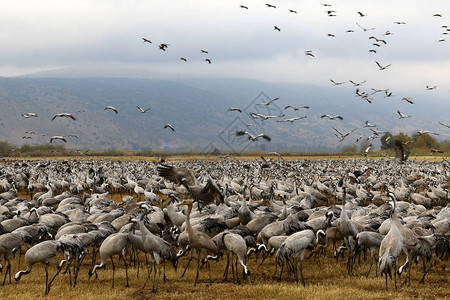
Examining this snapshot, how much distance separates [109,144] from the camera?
588 feet

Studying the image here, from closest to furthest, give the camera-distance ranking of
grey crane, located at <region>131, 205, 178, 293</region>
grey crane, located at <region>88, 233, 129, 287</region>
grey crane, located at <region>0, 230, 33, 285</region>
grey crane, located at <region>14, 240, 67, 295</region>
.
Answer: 1. grey crane, located at <region>14, 240, 67, 295</region>
2. grey crane, located at <region>131, 205, 178, 293</region>
3. grey crane, located at <region>88, 233, 129, 287</region>
4. grey crane, located at <region>0, 230, 33, 285</region>

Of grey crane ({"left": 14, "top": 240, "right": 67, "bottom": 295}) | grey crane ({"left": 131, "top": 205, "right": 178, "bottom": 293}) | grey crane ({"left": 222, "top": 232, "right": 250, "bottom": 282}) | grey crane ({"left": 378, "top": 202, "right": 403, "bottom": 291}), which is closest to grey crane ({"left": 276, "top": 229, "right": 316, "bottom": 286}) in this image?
grey crane ({"left": 222, "top": 232, "right": 250, "bottom": 282})

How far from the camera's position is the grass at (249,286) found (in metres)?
10.2

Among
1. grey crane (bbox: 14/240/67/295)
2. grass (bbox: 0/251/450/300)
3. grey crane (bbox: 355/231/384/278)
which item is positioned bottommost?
grass (bbox: 0/251/450/300)

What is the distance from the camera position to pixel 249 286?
10.9m

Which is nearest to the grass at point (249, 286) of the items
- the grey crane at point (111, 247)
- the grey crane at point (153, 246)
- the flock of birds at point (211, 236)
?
the flock of birds at point (211, 236)

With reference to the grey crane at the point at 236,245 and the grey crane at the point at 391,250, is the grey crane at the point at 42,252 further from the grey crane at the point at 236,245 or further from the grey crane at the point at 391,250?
the grey crane at the point at 391,250

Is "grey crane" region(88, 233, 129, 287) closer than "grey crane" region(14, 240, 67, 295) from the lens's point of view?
No

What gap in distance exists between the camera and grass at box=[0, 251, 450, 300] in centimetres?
1016

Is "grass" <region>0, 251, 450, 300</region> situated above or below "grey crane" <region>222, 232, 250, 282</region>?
below

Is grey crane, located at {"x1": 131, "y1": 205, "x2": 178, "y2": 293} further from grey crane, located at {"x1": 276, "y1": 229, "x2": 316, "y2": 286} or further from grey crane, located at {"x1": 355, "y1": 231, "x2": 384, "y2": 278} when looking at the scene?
grey crane, located at {"x1": 355, "y1": 231, "x2": 384, "y2": 278}

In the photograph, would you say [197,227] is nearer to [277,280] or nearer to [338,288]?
[277,280]

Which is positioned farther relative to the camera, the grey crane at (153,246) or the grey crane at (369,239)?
the grey crane at (369,239)

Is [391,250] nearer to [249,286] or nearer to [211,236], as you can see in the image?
[249,286]
